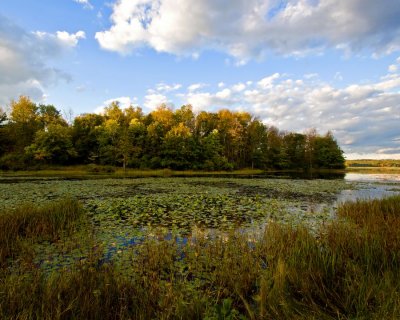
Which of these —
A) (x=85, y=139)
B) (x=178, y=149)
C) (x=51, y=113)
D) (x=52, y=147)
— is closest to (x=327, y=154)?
(x=178, y=149)

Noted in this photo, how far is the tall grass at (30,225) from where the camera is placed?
685 centimetres

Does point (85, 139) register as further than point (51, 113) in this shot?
Answer: No

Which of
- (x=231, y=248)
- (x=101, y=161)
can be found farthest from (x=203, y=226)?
(x=101, y=161)

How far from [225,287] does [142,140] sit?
5552 centimetres

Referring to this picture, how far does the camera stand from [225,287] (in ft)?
16.5

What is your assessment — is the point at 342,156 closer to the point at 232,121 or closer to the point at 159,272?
the point at 232,121

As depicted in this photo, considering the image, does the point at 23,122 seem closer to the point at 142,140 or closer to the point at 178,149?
the point at 142,140

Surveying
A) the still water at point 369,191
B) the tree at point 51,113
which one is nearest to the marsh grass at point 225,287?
the still water at point 369,191

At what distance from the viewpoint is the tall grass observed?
22.5 feet

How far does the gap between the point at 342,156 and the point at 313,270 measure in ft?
297

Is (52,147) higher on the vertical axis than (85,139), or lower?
lower

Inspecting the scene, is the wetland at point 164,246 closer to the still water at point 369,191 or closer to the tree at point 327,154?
the still water at point 369,191

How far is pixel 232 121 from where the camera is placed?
7075 cm

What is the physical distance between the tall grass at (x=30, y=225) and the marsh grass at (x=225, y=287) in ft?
7.24
